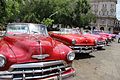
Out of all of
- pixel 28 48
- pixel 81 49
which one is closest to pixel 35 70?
pixel 28 48

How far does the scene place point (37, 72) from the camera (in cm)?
557

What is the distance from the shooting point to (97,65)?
10930 millimetres

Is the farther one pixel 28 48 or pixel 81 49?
pixel 81 49

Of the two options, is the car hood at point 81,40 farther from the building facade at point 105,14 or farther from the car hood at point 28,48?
the building facade at point 105,14

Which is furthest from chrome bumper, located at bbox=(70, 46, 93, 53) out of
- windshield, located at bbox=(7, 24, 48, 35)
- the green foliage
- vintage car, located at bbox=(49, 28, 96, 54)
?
the green foliage

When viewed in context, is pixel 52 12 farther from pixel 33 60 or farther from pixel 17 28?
pixel 33 60

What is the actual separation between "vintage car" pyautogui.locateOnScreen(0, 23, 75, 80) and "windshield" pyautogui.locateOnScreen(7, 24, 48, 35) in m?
1.25

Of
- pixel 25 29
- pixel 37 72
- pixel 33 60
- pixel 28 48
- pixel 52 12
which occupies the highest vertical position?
pixel 52 12

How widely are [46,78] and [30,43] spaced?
89 centimetres

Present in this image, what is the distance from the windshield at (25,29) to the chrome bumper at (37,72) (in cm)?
221

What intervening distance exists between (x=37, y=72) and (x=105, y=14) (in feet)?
304

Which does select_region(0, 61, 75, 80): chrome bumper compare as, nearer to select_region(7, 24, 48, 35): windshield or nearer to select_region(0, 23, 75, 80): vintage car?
select_region(0, 23, 75, 80): vintage car

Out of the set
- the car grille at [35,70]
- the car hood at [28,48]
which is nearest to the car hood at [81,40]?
the car hood at [28,48]

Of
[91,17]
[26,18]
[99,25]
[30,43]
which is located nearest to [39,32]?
[30,43]
